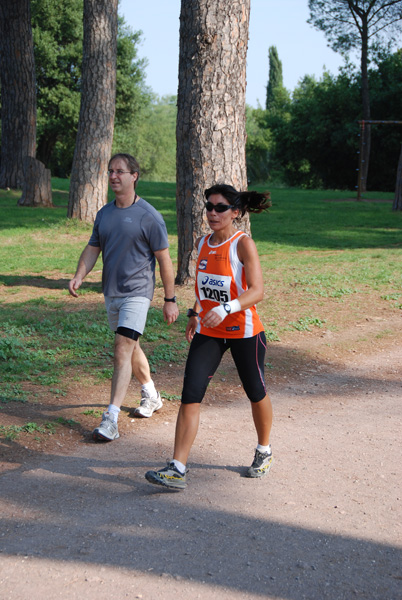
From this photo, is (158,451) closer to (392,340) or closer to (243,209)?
(243,209)

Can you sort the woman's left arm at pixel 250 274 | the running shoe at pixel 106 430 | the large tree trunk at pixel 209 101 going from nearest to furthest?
1. the woman's left arm at pixel 250 274
2. the running shoe at pixel 106 430
3. the large tree trunk at pixel 209 101

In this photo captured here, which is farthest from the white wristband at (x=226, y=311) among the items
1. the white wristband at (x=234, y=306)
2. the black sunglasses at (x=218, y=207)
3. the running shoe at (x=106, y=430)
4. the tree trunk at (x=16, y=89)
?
the tree trunk at (x=16, y=89)

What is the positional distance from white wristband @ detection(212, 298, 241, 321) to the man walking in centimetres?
116

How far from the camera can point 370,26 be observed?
137 ft

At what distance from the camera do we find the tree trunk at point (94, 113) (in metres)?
15.5

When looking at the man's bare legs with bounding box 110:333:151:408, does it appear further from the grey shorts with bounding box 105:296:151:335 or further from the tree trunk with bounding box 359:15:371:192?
the tree trunk with bounding box 359:15:371:192

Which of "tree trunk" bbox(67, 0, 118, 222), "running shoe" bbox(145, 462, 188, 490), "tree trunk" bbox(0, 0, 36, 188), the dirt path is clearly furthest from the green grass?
"tree trunk" bbox(0, 0, 36, 188)

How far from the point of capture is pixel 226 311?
4.02m

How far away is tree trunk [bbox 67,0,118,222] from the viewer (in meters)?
15.5

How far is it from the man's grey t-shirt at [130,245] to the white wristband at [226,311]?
4.07 ft

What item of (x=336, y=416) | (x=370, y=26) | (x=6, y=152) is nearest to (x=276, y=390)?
(x=336, y=416)

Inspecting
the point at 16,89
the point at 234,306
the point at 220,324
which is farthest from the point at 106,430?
the point at 16,89

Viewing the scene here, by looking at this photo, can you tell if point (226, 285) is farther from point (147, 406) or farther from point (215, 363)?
point (147, 406)

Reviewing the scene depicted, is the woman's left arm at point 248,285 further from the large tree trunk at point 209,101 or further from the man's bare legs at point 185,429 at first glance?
the large tree trunk at point 209,101
